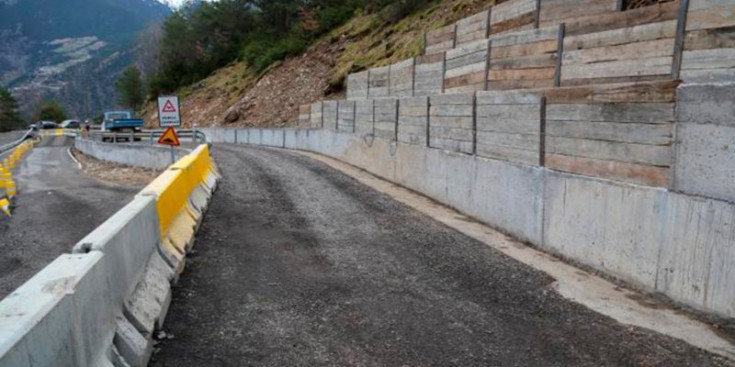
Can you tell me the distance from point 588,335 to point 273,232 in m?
5.64

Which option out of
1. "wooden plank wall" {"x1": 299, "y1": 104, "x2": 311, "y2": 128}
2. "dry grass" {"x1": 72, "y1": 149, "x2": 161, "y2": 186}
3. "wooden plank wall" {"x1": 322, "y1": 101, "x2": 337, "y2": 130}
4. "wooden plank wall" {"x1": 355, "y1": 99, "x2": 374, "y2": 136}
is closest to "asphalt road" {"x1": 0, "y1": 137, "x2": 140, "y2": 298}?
"dry grass" {"x1": 72, "y1": 149, "x2": 161, "y2": 186}

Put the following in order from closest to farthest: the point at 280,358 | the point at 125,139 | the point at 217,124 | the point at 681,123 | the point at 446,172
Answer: the point at 280,358, the point at 681,123, the point at 446,172, the point at 125,139, the point at 217,124

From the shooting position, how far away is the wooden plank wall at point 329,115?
2706 cm

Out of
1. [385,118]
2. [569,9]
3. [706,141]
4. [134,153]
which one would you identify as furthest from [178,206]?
[134,153]

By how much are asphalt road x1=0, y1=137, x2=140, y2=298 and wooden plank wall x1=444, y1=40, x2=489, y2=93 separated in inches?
370

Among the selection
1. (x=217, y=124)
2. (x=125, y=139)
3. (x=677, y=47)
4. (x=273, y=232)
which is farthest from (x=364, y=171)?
(x=217, y=124)

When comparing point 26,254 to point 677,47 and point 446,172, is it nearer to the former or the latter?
point 446,172

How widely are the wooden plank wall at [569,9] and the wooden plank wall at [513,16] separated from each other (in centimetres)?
35

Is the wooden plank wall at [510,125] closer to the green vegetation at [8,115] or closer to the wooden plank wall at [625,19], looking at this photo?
the wooden plank wall at [625,19]

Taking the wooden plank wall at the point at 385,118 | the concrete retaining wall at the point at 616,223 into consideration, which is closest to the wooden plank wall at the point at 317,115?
the wooden plank wall at the point at 385,118

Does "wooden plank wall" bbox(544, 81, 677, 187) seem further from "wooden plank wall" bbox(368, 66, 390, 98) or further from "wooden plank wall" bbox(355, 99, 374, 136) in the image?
"wooden plank wall" bbox(368, 66, 390, 98)

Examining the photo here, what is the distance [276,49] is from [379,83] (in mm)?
33946

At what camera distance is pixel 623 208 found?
721cm

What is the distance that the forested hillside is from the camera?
3591 centimetres
